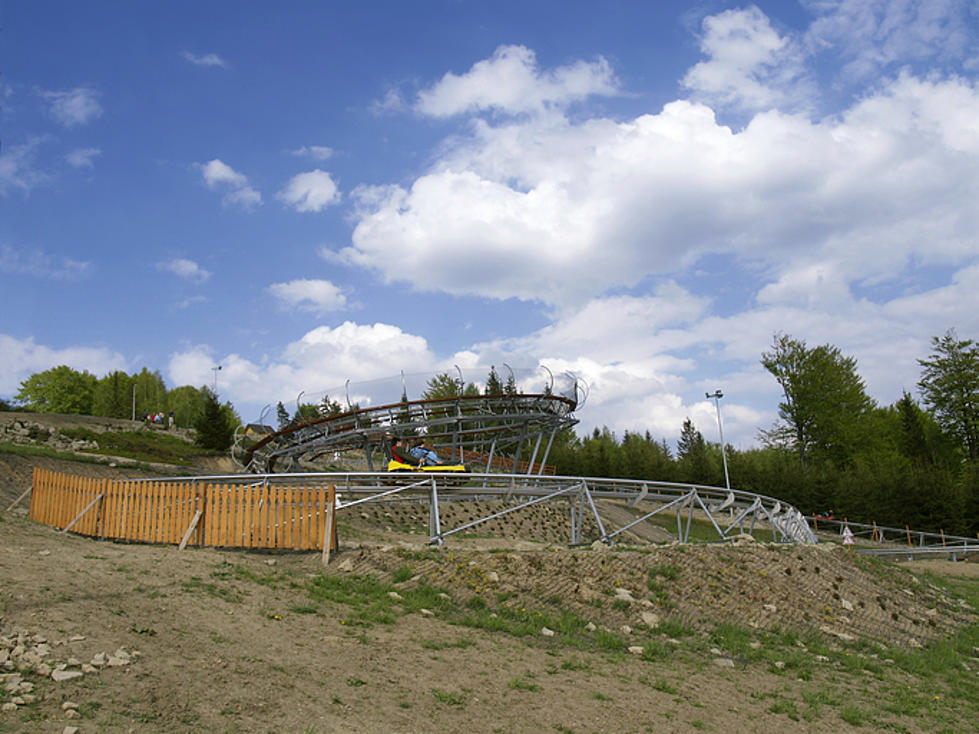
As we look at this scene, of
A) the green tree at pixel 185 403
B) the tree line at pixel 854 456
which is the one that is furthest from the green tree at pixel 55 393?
the tree line at pixel 854 456

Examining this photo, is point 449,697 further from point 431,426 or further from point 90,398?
point 90,398

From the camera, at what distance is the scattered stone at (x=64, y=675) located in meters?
5.94

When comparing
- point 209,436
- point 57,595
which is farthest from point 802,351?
point 57,595

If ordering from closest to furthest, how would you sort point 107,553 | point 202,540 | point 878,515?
point 107,553 < point 202,540 < point 878,515

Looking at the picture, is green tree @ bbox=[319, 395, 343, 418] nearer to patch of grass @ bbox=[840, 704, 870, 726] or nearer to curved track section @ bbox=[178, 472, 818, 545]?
curved track section @ bbox=[178, 472, 818, 545]

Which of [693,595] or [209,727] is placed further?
[693,595]

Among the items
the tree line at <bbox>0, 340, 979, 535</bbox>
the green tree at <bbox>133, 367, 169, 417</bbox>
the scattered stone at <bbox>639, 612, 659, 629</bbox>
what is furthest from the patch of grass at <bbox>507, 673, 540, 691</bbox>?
the green tree at <bbox>133, 367, 169, 417</bbox>

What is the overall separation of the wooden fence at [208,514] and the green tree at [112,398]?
8949 centimetres

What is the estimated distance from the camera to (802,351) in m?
57.5

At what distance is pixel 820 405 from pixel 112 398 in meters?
89.8

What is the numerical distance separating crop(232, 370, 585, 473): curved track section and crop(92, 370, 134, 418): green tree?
77.3 m

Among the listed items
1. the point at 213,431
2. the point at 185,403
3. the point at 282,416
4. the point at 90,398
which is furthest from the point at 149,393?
the point at 282,416

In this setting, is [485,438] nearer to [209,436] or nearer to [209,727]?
[209,727]

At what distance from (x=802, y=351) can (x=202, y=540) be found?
54.2m
